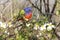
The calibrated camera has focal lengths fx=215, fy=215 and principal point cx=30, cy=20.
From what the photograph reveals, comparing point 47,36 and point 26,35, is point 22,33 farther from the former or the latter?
point 47,36

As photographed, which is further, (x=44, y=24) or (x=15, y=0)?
(x=15, y=0)

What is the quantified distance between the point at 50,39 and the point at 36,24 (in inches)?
10.8

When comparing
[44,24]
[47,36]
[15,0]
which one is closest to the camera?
[44,24]

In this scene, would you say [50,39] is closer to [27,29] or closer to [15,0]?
[27,29]

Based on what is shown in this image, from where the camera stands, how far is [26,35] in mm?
1987

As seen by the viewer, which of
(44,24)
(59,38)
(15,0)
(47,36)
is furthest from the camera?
(15,0)

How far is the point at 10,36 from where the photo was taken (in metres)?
2.10

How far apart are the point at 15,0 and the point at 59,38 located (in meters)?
0.92

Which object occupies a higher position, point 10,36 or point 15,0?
point 15,0

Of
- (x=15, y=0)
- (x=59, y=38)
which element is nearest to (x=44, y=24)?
(x=59, y=38)

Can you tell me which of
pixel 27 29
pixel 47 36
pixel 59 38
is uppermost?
pixel 27 29

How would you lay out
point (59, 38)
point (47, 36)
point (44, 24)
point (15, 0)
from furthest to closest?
point (15, 0) → point (59, 38) → point (47, 36) → point (44, 24)

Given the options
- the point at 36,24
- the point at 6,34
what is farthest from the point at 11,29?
the point at 36,24

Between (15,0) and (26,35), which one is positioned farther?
(15,0)
